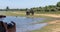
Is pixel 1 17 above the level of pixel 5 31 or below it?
above

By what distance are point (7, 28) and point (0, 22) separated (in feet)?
1.45

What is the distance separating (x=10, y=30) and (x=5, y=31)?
312mm

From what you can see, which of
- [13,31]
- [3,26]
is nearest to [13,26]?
[13,31]

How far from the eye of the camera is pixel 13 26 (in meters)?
7.32

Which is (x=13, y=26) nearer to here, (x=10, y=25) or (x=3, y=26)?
(x=10, y=25)

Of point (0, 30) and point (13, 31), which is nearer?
point (0, 30)

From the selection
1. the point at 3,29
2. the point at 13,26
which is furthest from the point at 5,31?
the point at 13,26

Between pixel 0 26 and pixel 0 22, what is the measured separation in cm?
17

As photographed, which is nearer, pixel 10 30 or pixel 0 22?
pixel 0 22

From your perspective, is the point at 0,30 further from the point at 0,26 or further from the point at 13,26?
the point at 13,26

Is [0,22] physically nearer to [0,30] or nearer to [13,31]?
[0,30]

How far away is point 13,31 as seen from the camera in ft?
23.9

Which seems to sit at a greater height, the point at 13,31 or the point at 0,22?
the point at 0,22

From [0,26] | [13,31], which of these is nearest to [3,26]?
[0,26]
